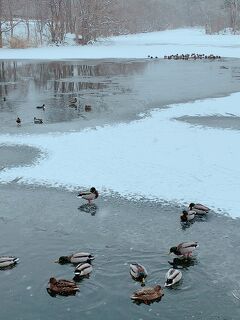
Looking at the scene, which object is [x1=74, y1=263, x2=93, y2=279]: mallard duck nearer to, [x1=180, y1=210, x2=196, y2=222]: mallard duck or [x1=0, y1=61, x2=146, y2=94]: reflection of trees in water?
[x1=180, y1=210, x2=196, y2=222]: mallard duck

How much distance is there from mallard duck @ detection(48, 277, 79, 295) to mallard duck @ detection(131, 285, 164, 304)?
3.40 feet

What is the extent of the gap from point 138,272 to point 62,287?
53.8 inches

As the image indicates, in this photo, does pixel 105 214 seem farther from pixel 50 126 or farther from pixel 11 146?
pixel 50 126

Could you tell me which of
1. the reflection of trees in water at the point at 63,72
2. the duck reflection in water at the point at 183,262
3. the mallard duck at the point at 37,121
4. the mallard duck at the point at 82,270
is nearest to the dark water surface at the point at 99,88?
the reflection of trees in water at the point at 63,72

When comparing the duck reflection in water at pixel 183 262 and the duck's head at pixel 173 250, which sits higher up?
the duck's head at pixel 173 250

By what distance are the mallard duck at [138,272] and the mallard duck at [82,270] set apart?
78cm

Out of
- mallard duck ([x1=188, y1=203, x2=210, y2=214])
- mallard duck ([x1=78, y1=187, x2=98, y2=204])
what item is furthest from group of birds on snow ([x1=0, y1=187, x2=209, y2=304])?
mallard duck ([x1=78, y1=187, x2=98, y2=204])

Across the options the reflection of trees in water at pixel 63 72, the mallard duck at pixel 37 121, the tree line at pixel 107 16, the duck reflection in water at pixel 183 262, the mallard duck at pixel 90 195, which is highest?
the tree line at pixel 107 16

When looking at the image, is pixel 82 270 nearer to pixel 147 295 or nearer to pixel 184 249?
pixel 147 295

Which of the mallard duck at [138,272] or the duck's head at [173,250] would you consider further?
the duck's head at [173,250]

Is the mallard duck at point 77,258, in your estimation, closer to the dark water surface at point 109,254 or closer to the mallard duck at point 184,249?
the dark water surface at point 109,254

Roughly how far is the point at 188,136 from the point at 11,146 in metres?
6.70

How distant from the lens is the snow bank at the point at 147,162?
13.2 m

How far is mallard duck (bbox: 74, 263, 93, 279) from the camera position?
8.69 m
